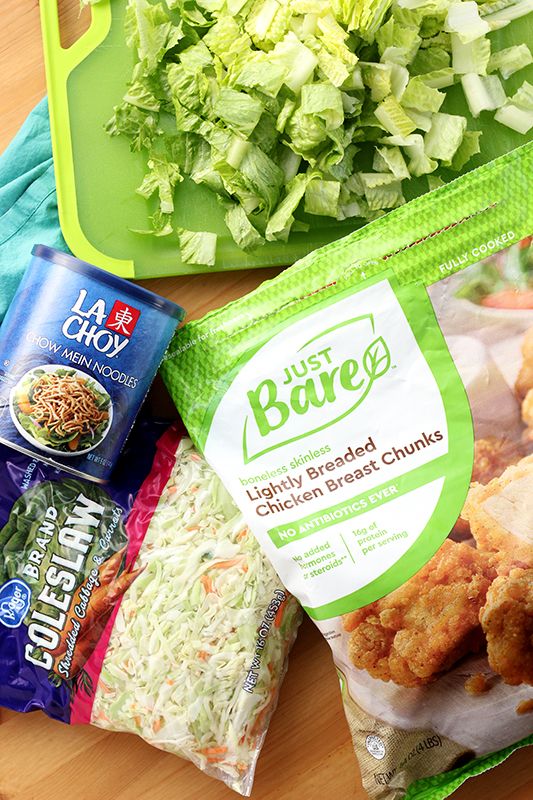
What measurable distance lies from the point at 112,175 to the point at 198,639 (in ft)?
2.28

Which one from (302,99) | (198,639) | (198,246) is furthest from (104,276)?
(198,639)

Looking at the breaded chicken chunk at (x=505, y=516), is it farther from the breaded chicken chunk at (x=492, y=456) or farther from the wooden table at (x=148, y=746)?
the wooden table at (x=148, y=746)

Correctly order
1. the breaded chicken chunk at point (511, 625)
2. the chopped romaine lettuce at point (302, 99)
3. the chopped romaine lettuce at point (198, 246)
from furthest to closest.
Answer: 1. the chopped romaine lettuce at point (198, 246)
2. the chopped romaine lettuce at point (302, 99)
3. the breaded chicken chunk at point (511, 625)

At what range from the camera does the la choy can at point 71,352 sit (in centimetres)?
97

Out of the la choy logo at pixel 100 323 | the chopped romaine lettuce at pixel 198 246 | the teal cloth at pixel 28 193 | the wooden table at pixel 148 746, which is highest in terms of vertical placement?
the teal cloth at pixel 28 193

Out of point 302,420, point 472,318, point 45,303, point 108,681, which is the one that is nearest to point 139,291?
point 45,303

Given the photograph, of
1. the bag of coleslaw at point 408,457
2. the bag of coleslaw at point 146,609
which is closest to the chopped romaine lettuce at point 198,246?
the bag of coleslaw at point 408,457

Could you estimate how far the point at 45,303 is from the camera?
3.22ft

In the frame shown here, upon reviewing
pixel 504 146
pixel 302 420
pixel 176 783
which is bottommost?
pixel 176 783

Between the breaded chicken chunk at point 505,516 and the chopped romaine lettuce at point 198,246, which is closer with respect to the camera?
the breaded chicken chunk at point 505,516

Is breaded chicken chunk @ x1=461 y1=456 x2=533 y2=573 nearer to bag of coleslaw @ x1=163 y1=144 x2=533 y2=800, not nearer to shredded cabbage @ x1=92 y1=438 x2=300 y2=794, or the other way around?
bag of coleslaw @ x1=163 y1=144 x2=533 y2=800

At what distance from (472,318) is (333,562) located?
36 centimetres

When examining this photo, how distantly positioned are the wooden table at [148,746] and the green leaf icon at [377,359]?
273mm

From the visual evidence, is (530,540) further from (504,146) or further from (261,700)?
(504,146)
